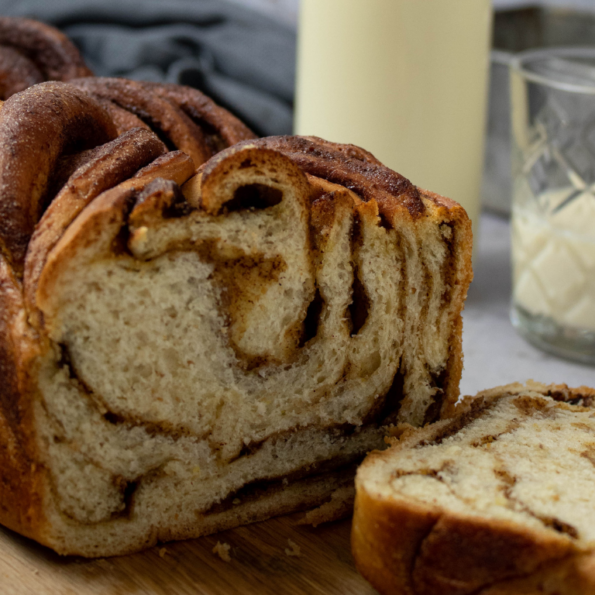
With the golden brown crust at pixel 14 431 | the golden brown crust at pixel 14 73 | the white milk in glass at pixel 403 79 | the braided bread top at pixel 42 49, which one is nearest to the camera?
the golden brown crust at pixel 14 431

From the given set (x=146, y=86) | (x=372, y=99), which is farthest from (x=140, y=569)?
(x=372, y=99)

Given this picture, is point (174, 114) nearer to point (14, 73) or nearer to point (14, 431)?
point (14, 73)

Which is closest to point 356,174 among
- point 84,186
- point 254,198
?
point 254,198

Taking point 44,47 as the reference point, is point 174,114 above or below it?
below

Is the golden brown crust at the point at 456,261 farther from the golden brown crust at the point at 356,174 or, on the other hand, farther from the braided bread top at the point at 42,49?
the braided bread top at the point at 42,49

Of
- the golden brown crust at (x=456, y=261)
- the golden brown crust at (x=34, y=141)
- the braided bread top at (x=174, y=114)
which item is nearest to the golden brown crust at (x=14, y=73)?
the braided bread top at (x=174, y=114)

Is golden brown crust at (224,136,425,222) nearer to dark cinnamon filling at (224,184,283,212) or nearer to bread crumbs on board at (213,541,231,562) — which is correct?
dark cinnamon filling at (224,184,283,212)

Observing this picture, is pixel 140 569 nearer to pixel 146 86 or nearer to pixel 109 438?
pixel 109 438

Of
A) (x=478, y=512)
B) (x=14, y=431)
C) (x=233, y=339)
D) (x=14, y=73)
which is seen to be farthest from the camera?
(x=14, y=73)
